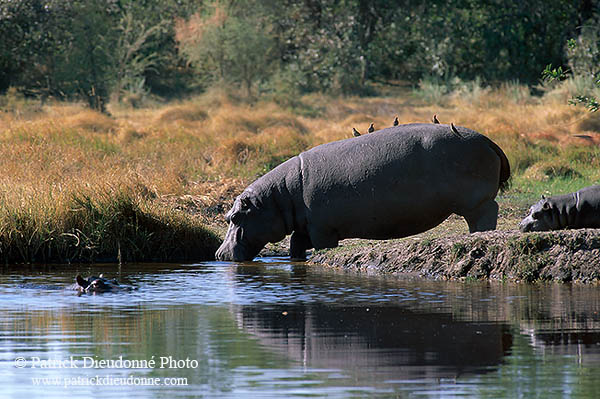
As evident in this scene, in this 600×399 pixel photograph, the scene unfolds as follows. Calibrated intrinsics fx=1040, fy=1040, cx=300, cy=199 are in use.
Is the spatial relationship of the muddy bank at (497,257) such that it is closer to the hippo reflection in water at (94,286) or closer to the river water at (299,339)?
the river water at (299,339)

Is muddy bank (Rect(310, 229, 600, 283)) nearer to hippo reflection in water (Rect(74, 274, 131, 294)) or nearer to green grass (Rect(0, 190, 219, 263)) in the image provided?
green grass (Rect(0, 190, 219, 263))

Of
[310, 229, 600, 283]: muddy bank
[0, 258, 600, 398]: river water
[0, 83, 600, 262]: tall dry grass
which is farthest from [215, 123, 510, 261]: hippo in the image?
[0, 83, 600, 262]: tall dry grass

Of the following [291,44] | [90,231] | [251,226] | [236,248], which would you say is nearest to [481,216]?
[251,226]

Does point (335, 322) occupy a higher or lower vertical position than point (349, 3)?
lower

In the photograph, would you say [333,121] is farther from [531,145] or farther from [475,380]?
[475,380]

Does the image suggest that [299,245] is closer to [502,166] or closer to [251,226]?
[251,226]

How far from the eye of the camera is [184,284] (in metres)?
9.48

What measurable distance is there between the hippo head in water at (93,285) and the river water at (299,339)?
12 cm

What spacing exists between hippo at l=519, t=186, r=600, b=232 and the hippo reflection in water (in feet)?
14.6

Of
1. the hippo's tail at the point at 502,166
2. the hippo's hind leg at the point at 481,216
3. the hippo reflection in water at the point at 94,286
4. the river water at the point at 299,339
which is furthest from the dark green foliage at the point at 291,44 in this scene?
the river water at the point at 299,339

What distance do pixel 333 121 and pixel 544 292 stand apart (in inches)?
799

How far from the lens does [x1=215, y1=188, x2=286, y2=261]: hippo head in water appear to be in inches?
443

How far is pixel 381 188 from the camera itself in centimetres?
1069

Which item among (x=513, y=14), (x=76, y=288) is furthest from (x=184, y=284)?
(x=513, y=14)
